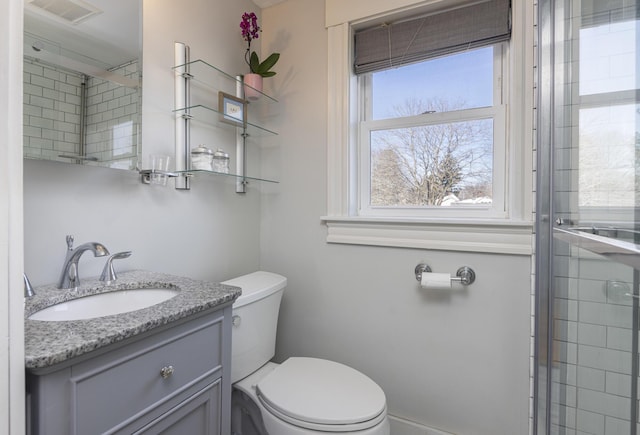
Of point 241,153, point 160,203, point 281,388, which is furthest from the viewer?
point 241,153

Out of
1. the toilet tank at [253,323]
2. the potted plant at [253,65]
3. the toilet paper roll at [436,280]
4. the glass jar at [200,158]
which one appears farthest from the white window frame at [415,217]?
the glass jar at [200,158]

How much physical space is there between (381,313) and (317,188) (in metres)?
0.70

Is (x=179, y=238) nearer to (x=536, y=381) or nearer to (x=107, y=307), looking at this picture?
(x=107, y=307)

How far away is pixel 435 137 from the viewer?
1564 mm

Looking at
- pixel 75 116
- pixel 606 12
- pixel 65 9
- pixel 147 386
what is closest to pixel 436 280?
pixel 606 12

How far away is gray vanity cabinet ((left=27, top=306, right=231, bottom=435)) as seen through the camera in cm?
62

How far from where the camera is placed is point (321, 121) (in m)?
1.70

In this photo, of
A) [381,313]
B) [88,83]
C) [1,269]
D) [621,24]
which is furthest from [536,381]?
[88,83]

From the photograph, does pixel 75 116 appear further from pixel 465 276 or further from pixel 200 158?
pixel 465 276

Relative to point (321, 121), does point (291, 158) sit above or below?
below

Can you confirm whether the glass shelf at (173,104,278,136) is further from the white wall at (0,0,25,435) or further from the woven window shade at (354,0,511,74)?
the white wall at (0,0,25,435)

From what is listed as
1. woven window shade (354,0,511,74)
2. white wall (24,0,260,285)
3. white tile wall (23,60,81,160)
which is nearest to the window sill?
white wall (24,0,260,285)

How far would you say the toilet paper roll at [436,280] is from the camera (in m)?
1.36

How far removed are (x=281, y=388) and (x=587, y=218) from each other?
43.4 inches
